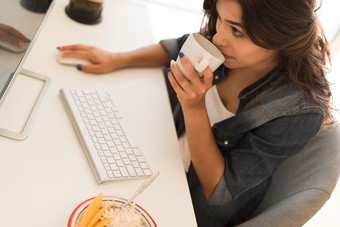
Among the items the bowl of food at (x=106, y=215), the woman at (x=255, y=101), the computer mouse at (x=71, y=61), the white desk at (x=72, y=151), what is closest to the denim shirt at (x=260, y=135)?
the woman at (x=255, y=101)

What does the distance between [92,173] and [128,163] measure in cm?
9

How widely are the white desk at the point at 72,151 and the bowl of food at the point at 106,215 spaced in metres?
0.05

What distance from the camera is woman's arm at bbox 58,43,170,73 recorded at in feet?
3.74

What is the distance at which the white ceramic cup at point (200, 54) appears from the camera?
0.87 meters

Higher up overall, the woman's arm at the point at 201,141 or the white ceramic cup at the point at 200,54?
the white ceramic cup at the point at 200,54

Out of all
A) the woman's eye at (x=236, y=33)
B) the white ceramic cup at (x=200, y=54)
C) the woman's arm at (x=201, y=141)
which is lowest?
the woman's arm at (x=201, y=141)

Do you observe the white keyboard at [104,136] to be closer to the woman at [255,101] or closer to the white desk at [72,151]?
the white desk at [72,151]

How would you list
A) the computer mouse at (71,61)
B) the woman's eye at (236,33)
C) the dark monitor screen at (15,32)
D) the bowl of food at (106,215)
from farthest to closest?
the computer mouse at (71,61), the woman's eye at (236,33), the dark monitor screen at (15,32), the bowl of food at (106,215)

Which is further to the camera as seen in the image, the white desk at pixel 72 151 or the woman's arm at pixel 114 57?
the woman's arm at pixel 114 57

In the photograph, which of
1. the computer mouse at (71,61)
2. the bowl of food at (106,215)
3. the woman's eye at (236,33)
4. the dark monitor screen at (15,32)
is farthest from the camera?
the computer mouse at (71,61)

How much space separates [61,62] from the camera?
3.62ft

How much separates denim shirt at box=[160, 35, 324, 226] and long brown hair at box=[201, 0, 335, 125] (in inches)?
1.4

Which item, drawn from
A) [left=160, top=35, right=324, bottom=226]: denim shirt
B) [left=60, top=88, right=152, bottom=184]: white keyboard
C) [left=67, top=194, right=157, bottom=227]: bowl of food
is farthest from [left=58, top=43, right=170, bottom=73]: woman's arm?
[left=67, top=194, right=157, bottom=227]: bowl of food

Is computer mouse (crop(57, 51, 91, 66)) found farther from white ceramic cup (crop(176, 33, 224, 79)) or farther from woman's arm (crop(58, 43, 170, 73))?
white ceramic cup (crop(176, 33, 224, 79))
